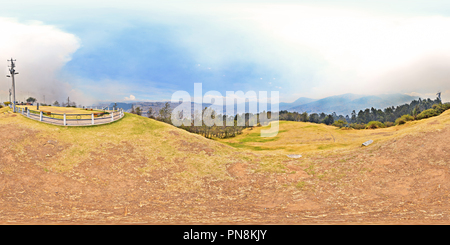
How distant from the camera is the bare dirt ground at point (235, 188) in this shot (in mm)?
14883

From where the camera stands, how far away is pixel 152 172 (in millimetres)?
21750

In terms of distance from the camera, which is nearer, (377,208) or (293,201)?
(377,208)

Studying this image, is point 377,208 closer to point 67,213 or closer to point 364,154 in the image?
point 364,154

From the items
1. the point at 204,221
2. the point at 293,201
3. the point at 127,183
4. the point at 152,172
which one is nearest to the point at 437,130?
the point at 293,201

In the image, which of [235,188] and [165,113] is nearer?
[235,188]

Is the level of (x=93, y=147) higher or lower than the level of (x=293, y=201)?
higher

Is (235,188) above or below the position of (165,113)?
below

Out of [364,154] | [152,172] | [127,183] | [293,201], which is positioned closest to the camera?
[293,201]

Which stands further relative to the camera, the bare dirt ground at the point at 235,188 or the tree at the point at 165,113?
the tree at the point at 165,113

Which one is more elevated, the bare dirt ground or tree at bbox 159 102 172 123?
tree at bbox 159 102 172 123

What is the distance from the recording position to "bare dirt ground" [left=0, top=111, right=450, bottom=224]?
48.8 ft

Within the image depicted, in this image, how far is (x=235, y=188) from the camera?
20641 mm

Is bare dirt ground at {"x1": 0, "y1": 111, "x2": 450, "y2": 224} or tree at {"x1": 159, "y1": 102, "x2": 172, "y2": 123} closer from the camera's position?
bare dirt ground at {"x1": 0, "y1": 111, "x2": 450, "y2": 224}

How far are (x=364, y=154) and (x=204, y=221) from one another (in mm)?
19691
